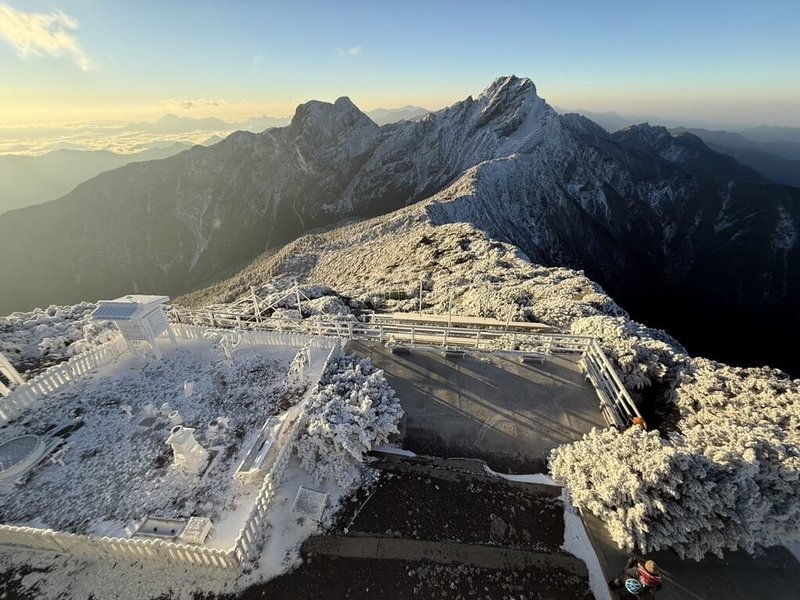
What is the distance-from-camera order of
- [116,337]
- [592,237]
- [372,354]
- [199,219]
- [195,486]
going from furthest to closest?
[199,219]
[592,237]
[116,337]
[372,354]
[195,486]

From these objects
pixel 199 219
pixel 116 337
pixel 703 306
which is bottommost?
pixel 703 306

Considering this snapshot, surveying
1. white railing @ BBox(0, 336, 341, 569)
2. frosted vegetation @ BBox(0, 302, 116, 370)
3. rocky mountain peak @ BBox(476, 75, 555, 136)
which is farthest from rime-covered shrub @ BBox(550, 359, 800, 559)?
rocky mountain peak @ BBox(476, 75, 555, 136)

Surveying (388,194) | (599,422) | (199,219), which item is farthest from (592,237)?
(199,219)

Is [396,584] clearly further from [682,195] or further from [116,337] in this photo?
[682,195]

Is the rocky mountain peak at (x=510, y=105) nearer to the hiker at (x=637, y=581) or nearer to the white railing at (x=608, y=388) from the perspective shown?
the white railing at (x=608, y=388)

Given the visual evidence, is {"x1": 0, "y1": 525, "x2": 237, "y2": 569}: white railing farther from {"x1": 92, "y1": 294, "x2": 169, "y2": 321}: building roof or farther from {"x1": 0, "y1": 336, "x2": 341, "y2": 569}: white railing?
{"x1": 92, "y1": 294, "x2": 169, "y2": 321}: building roof

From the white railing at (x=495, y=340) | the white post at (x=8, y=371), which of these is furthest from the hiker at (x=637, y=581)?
the white post at (x=8, y=371)

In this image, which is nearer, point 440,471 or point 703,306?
point 440,471

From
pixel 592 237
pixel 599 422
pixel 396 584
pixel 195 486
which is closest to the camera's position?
pixel 396 584
